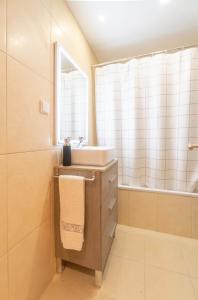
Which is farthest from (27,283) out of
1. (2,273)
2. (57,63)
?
(57,63)

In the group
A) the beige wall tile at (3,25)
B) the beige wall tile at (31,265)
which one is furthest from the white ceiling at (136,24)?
the beige wall tile at (31,265)

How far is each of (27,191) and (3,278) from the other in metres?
0.40

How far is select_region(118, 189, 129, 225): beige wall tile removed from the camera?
73.9 inches

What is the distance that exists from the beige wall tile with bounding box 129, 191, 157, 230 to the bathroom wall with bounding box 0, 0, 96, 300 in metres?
0.99

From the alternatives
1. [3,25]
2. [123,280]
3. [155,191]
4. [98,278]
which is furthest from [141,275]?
[3,25]

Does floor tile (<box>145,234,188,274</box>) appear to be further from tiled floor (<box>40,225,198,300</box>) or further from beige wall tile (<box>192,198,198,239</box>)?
beige wall tile (<box>192,198,198,239</box>)

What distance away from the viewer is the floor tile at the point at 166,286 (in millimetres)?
1044

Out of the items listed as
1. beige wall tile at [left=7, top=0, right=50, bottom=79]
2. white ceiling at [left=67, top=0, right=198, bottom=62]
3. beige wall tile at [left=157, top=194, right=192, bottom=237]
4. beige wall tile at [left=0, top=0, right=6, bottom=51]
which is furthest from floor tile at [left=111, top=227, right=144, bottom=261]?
white ceiling at [left=67, top=0, right=198, bottom=62]

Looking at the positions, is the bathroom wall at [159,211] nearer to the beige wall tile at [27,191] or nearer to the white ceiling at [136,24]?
the beige wall tile at [27,191]

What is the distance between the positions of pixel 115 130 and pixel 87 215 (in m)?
1.15

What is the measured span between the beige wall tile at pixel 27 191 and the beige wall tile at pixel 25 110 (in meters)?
0.07

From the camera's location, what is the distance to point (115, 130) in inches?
78.3

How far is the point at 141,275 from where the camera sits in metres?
1.21

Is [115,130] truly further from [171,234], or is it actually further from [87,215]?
[171,234]
